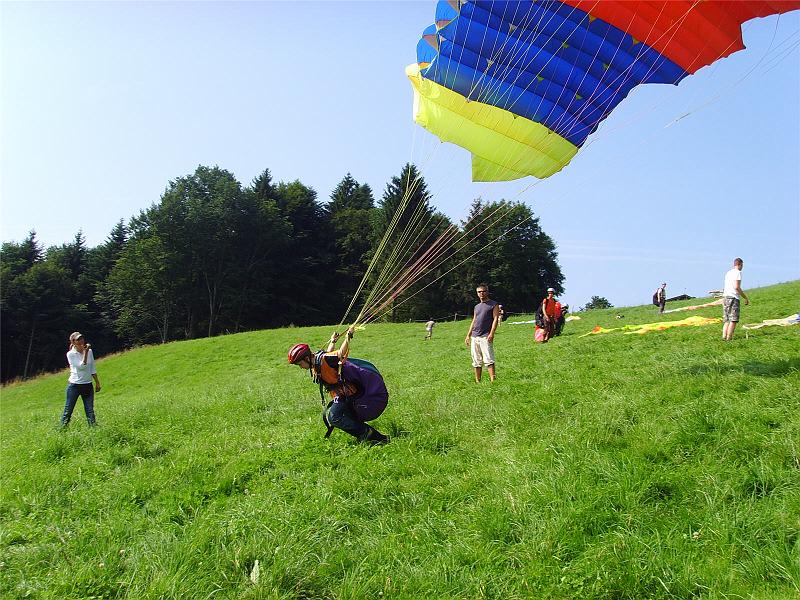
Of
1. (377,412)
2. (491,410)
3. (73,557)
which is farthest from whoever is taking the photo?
(491,410)

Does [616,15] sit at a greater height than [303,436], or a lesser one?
greater

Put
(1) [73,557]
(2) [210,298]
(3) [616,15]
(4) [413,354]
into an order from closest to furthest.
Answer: (1) [73,557]
(3) [616,15]
(4) [413,354]
(2) [210,298]

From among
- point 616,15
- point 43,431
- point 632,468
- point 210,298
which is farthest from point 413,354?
point 210,298

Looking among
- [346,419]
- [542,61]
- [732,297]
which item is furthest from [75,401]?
[732,297]

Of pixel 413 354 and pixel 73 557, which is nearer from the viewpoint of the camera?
pixel 73 557

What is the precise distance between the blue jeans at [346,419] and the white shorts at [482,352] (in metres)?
3.56

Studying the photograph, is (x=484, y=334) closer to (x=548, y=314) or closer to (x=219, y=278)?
(x=548, y=314)

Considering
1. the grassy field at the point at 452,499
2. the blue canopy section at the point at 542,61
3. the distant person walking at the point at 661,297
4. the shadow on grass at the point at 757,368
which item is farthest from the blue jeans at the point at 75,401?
the distant person walking at the point at 661,297

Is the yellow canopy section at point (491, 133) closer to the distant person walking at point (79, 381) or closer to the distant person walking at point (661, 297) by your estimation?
the distant person walking at point (79, 381)

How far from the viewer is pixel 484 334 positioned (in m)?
9.05

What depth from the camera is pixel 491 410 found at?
6551mm

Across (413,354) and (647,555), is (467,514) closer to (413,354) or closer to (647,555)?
(647,555)

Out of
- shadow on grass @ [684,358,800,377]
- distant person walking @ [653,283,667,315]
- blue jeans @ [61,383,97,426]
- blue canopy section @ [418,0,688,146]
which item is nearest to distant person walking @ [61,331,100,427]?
blue jeans @ [61,383,97,426]

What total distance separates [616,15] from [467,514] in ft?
22.6
